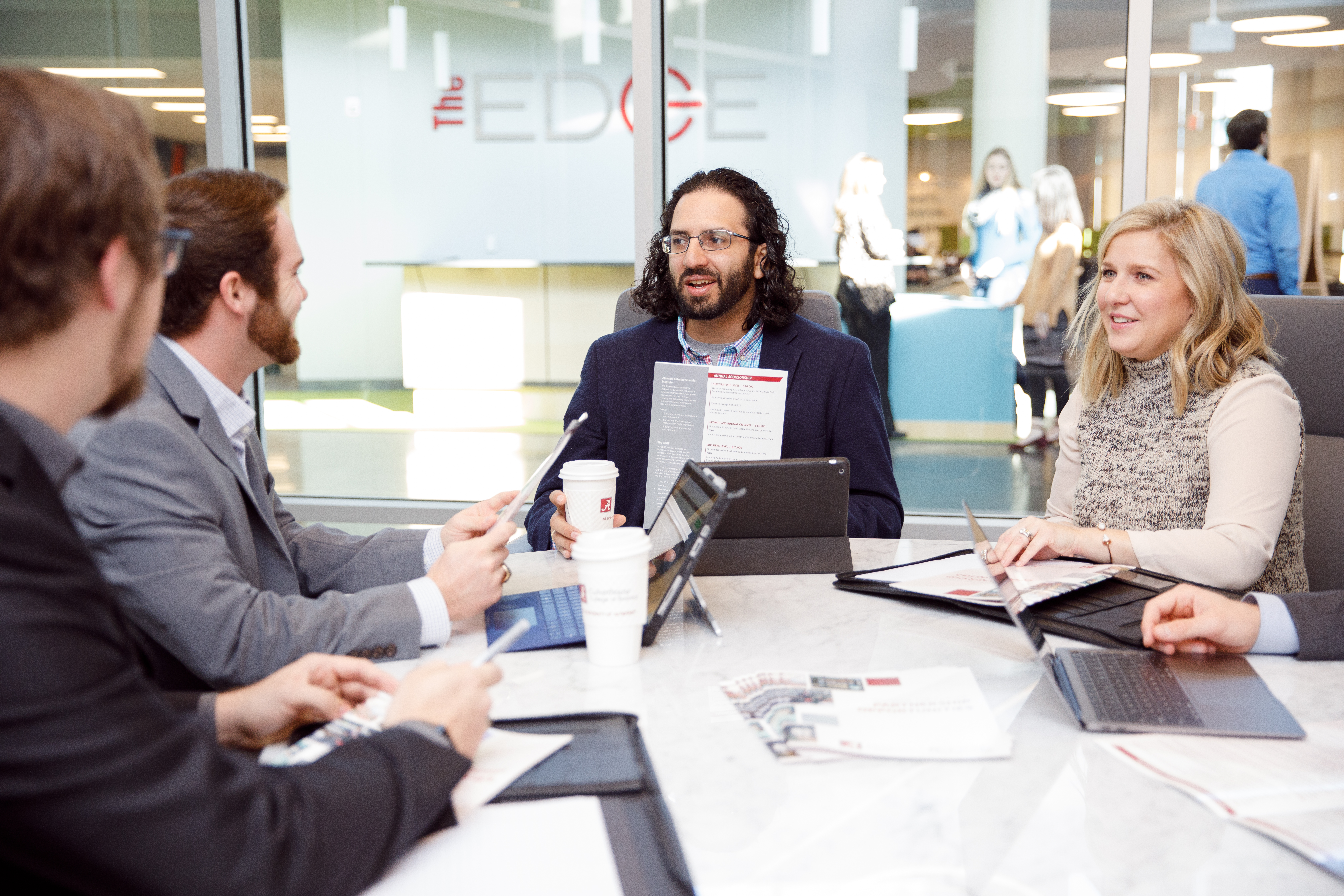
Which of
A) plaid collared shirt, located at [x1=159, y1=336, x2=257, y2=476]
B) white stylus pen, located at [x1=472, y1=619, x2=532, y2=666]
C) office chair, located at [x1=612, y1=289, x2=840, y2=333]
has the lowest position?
white stylus pen, located at [x1=472, y1=619, x2=532, y2=666]

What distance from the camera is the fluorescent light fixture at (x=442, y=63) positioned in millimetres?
4996

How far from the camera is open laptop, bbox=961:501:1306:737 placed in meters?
1.10

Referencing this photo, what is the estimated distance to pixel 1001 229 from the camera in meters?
4.47

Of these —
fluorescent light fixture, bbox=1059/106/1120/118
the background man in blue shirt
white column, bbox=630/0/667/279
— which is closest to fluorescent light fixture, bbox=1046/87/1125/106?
fluorescent light fixture, bbox=1059/106/1120/118

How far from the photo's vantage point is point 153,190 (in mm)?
809

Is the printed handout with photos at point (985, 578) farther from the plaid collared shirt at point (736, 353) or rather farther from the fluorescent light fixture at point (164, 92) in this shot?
the fluorescent light fixture at point (164, 92)

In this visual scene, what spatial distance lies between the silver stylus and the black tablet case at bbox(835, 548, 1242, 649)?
0.77 feet

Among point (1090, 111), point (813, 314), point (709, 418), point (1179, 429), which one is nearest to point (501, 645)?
point (709, 418)

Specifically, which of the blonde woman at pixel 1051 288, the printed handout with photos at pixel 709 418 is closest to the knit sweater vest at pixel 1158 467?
the printed handout with photos at pixel 709 418

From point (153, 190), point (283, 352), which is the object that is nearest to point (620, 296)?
point (283, 352)

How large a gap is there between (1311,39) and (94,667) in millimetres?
5013

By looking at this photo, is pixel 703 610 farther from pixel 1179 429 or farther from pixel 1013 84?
pixel 1013 84

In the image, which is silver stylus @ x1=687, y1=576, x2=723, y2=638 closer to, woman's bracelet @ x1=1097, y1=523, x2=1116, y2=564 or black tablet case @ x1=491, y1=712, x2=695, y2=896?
black tablet case @ x1=491, y1=712, x2=695, y2=896

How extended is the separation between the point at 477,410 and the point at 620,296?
2.85 m
